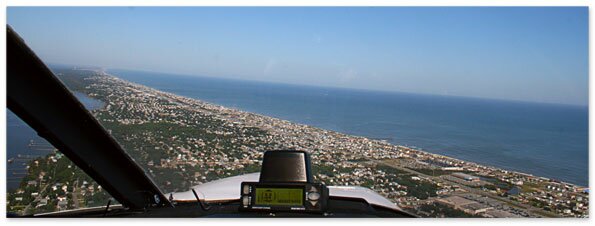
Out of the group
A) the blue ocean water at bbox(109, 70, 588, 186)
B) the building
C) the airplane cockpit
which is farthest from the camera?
the blue ocean water at bbox(109, 70, 588, 186)

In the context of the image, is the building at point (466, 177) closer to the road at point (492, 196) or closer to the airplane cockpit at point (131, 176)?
the road at point (492, 196)

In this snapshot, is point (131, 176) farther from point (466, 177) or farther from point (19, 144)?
point (466, 177)

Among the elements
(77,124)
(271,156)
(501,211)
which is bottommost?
(501,211)

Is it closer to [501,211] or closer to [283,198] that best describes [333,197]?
[283,198]

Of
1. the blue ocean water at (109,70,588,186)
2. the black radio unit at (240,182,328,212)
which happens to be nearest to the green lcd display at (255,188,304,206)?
the black radio unit at (240,182,328,212)

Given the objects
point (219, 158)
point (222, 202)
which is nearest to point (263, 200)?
point (222, 202)

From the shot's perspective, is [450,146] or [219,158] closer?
[219,158]

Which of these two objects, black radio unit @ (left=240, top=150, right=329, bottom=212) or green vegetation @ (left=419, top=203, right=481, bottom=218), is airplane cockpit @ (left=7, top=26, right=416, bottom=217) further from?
green vegetation @ (left=419, top=203, right=481, bottom=218)
